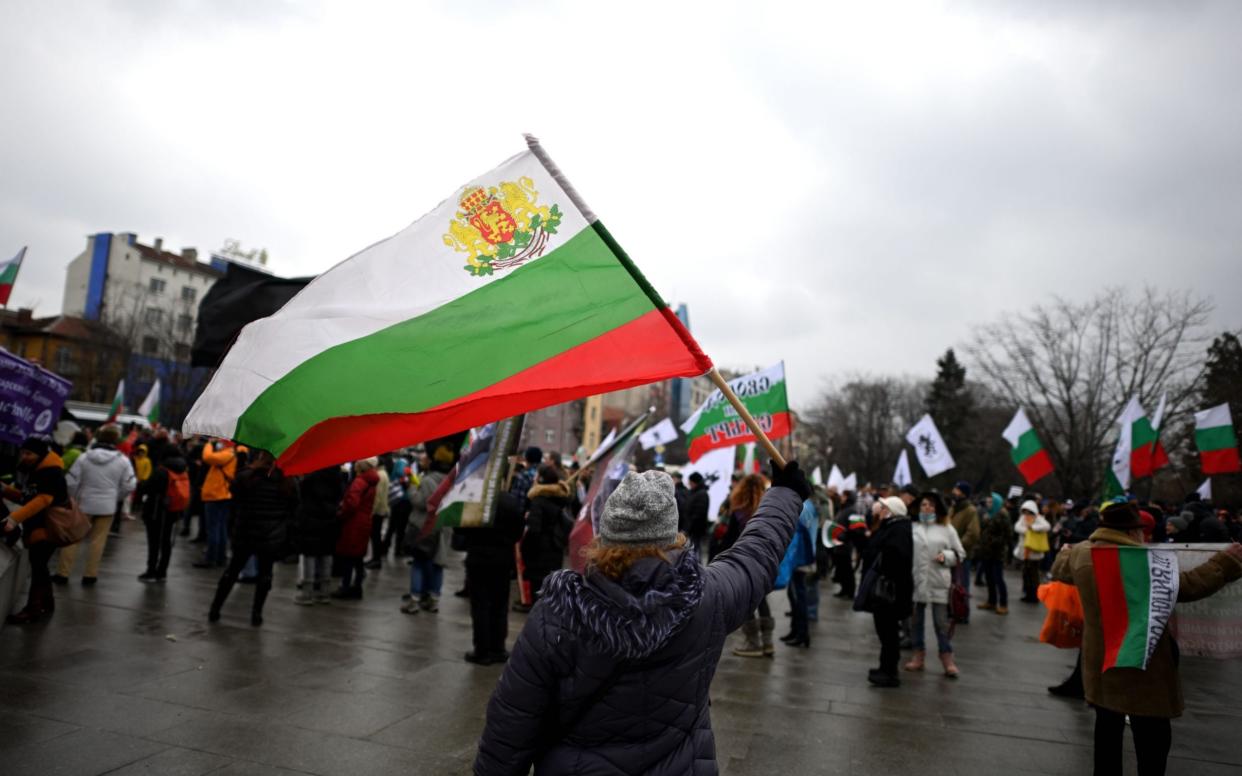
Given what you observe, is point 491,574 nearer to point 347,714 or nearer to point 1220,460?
point 347,714

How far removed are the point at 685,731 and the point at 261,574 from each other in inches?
295

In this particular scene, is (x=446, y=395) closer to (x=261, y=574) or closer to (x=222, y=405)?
(x=222, y=405)

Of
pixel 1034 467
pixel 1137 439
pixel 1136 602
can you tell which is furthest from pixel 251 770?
pixel 1137 439

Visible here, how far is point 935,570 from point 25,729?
7665 millimetres

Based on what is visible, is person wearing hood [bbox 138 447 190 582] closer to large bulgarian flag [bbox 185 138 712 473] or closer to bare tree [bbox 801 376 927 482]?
large bulgarian flag [bbox 185 138 712 473]

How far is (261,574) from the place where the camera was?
338 inches

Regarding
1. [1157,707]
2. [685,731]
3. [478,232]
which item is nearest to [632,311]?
[478,232]

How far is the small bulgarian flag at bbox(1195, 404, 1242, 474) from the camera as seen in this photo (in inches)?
572

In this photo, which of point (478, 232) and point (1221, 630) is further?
point (1221, 630)

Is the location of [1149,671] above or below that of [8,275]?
below

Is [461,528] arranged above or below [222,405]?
below

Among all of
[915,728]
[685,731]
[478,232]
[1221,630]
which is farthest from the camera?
[915,728]

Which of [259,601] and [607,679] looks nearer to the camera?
[607,679]

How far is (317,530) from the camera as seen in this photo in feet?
32.8
